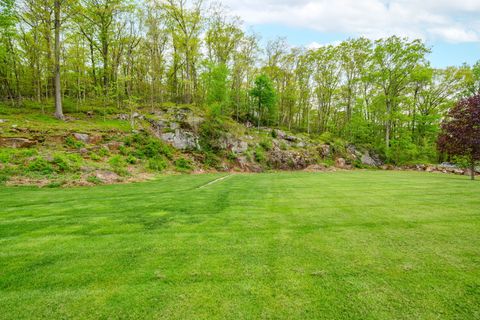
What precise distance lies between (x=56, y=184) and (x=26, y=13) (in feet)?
59.6

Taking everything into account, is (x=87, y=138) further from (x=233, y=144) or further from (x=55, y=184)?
(x=233, y=144)

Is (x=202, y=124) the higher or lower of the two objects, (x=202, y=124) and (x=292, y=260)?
the higher

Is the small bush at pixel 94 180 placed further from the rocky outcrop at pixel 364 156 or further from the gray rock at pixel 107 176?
the rocky outcrop at pixel 364 156

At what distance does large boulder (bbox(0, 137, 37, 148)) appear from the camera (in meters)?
12.9

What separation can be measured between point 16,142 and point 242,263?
1687 cm

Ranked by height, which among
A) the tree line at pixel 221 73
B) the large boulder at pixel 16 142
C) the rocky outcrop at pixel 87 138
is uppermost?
the tree line at pixel 221 73

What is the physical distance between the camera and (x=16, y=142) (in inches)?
519

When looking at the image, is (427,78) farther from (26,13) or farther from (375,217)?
(26,13)

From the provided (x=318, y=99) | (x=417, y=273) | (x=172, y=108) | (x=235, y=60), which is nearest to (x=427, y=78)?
(x=318, y=99)

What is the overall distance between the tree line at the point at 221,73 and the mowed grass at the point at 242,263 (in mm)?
18475

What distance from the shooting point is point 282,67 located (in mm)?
35469

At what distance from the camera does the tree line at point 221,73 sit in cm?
2231

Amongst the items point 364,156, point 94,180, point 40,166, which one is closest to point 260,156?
point 94,180

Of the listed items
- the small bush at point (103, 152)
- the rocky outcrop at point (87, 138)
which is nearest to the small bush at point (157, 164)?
the small bush at point (103, 152)
